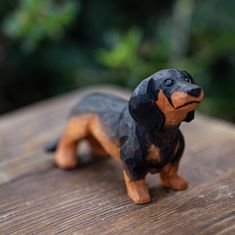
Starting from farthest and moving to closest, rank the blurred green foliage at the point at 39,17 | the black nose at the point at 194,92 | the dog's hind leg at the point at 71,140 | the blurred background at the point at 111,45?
the blurred background at the point at 111,45, the blurred green foliage at the point at 39,17, the dog's hind leg at the point at 71,140, the black nose at the point at 194,92

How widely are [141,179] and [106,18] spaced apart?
1.59 m

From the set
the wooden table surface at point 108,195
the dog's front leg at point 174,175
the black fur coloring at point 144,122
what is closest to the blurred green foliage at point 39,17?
the wooden table surface at point 108,195

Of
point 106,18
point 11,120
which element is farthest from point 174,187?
point 106,18

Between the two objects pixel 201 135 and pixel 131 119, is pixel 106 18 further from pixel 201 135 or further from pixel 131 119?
pixel 131 119

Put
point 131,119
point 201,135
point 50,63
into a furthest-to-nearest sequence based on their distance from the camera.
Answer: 1. point 50,63
2. point 201,135
3. point 131,119

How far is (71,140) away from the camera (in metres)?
1.47

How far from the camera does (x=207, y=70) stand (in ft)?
8.26

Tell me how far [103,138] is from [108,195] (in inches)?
6.0

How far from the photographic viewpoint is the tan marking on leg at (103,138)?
4.25ft

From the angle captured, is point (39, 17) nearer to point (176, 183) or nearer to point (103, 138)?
point (103, 138)

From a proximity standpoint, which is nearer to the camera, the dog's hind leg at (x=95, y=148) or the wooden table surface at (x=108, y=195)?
the wooden table surface at (x=108, y=195)

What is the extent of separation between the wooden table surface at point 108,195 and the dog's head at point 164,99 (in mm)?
219

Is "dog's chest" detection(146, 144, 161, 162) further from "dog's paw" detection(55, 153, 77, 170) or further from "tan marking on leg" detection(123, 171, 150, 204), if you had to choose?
"dog's paw" detection(55, 153, 77, 170)

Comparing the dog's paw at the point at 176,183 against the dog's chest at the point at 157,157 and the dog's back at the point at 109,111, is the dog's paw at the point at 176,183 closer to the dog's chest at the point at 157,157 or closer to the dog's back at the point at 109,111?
the dog's chest at the point at 157,157
